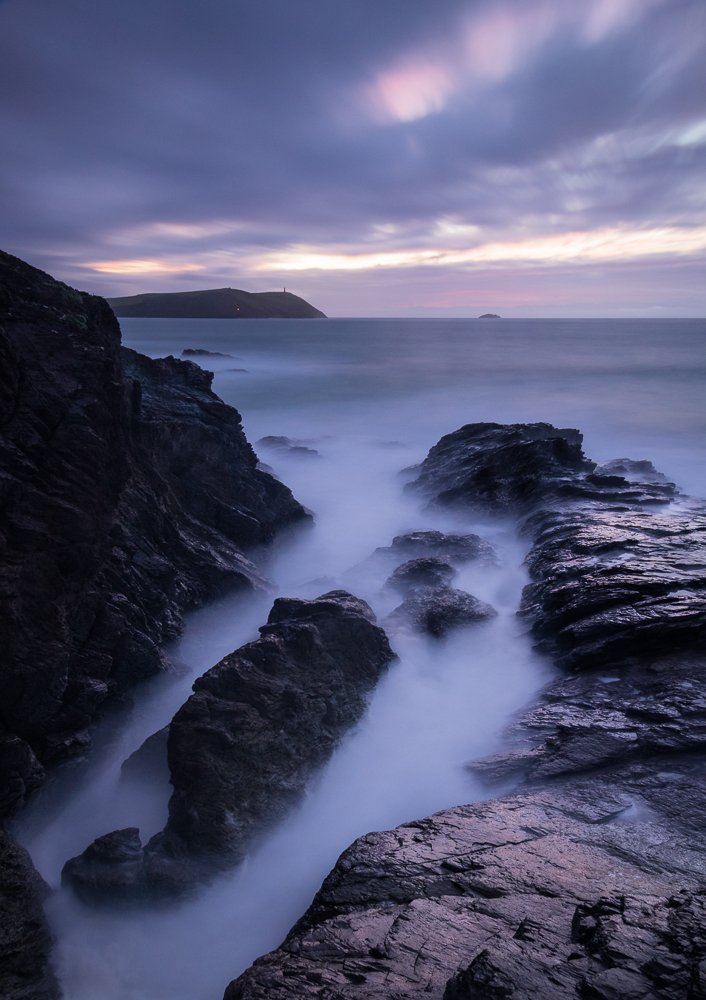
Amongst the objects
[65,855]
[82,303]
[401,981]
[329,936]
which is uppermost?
[82,303]

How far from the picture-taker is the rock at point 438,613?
408 inches

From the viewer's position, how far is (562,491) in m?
14.6

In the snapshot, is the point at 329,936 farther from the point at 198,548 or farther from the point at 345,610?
the point at 198,548

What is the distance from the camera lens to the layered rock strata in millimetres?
3361

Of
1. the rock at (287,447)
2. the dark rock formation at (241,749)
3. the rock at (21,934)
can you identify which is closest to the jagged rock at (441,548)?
the dark rock formation at (241,749)

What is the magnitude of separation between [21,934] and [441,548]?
35.2 feet

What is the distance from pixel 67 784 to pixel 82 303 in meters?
7.13

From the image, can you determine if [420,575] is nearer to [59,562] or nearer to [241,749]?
[241,749]

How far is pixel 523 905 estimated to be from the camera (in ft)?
13.1

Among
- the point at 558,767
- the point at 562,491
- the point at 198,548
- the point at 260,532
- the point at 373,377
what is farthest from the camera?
the point at 373,377

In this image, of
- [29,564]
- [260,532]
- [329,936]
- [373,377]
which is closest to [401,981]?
[329,936]

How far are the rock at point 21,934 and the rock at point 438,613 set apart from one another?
6669mm

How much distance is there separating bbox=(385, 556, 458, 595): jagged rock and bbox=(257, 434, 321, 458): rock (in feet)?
43.0

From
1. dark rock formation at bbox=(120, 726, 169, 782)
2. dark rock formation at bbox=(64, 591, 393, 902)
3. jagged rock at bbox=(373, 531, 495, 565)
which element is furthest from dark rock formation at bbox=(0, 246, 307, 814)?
jagged rock at bbox=(373, 531, 495, 565)
